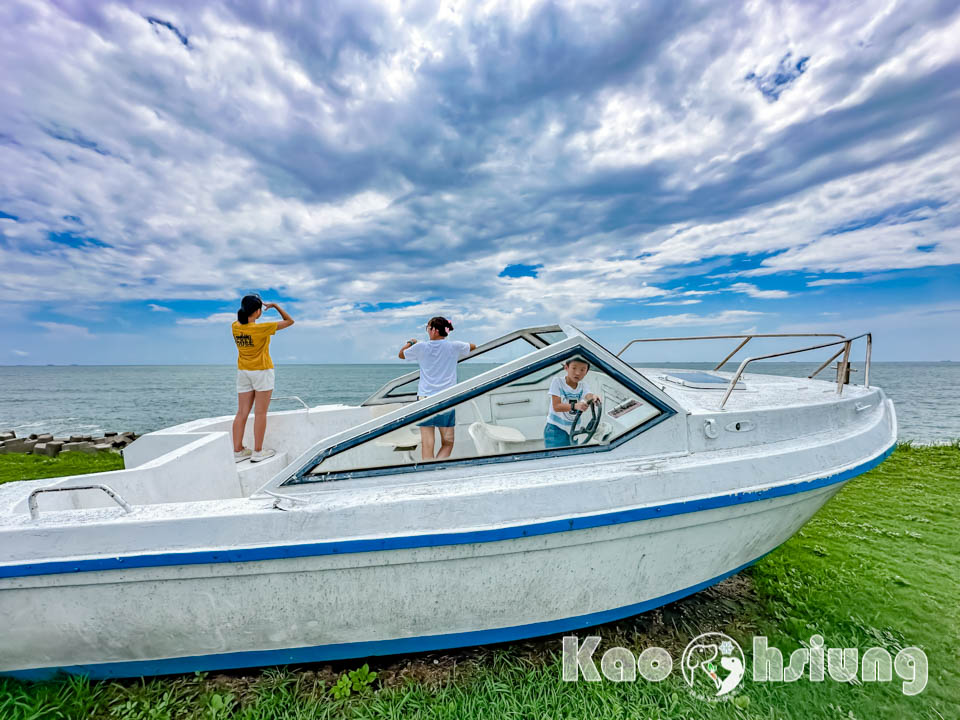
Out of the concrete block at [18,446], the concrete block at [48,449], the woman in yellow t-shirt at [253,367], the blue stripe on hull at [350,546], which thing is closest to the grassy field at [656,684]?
the blue stripe on hull at [350,546]

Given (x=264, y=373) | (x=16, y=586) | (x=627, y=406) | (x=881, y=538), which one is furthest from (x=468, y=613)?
(x=881, y=538)

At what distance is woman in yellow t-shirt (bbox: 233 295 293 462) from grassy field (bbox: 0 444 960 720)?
1.59m

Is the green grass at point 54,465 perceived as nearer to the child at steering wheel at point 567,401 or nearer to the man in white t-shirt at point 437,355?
the man in white t-shirt at point 437,355

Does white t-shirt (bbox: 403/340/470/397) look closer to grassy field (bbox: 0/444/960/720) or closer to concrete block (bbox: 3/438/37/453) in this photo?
grassy field (bbox: 0/444/960/720)

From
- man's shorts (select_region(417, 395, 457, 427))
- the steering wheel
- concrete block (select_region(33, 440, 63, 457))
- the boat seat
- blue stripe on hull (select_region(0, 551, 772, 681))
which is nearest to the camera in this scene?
blue stripe on hull (select_region(0, 551, 772, 681))

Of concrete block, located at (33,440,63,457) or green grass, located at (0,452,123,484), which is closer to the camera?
green grass, located at (0,452,123,484)

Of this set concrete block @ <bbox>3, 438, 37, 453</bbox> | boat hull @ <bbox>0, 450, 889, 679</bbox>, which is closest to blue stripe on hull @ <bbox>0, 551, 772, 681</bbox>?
boat hull @ <bbox>0, 450, 889, 679</bbox>

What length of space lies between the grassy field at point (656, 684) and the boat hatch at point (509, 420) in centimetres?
105

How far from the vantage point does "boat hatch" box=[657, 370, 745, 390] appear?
10.4 feet

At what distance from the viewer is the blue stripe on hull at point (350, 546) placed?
167 cm

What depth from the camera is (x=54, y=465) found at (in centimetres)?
625

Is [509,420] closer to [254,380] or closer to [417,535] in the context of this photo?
[417,535]

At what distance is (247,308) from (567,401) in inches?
97.3

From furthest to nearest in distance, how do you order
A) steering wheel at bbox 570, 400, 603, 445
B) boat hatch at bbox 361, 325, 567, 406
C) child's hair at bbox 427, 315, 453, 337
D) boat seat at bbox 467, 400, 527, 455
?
1. child's hair at bbox 427, 315, 453, 337
2. boat hatch at bbox 361, 325, 567, 406
3. boat seat at bbox 467, 400, 527, 455
4. steering wheel at bbox 570, 400, 603, 445
